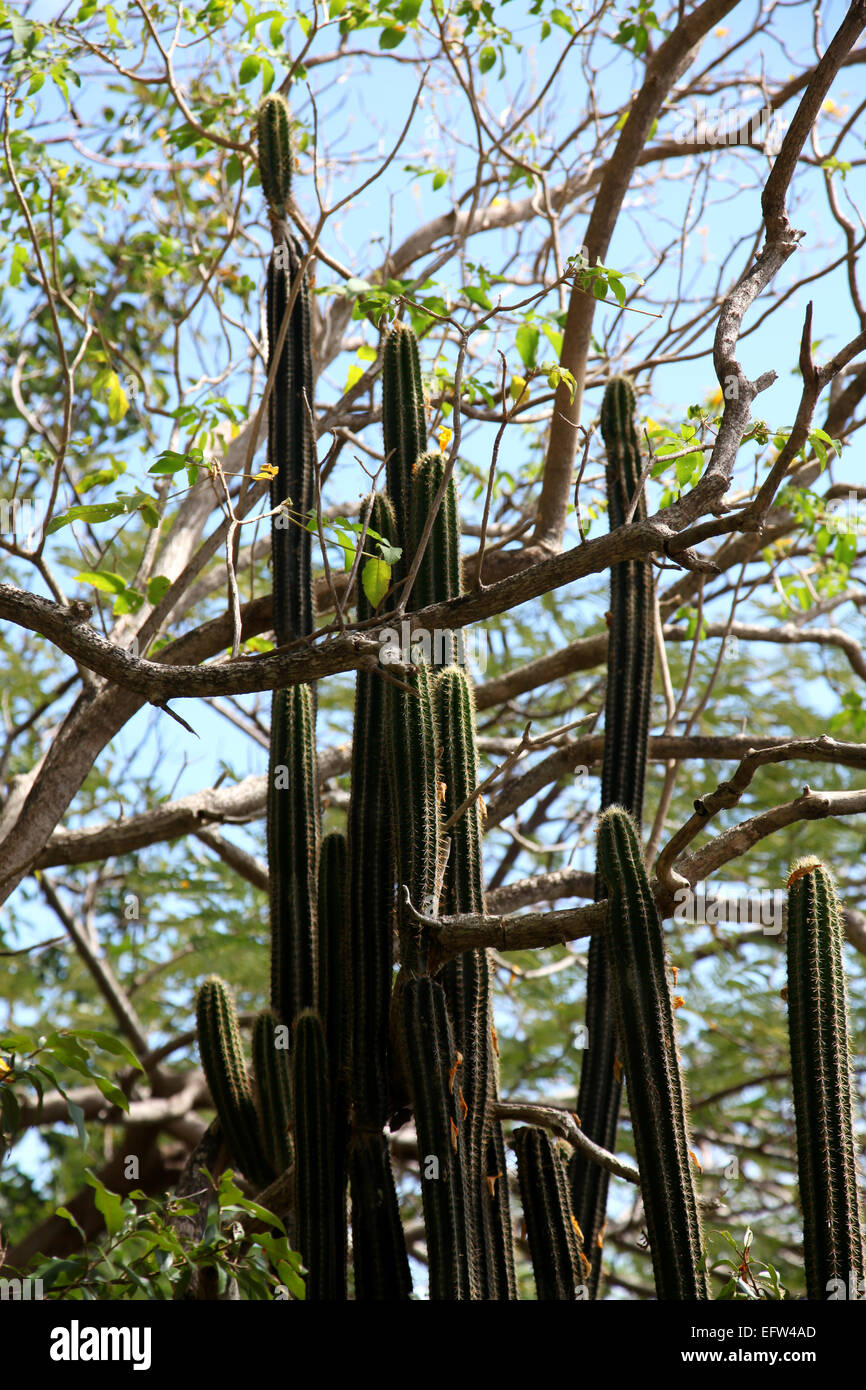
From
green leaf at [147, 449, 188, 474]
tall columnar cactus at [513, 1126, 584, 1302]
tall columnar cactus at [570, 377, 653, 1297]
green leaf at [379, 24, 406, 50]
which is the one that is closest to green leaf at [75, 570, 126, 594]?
green leaf at [147, 449, 188, 474]

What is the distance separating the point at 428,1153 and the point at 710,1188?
16.2ft

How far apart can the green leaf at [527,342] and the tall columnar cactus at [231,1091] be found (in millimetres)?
2285

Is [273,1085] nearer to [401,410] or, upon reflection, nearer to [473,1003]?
[473,1003]

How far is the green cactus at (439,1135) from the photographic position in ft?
10.1

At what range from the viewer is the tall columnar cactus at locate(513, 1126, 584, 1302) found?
3.41 m

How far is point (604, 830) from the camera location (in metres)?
3.14

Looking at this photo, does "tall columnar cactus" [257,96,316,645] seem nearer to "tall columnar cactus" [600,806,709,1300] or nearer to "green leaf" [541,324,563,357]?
"green leaf" [541,324,563,357]

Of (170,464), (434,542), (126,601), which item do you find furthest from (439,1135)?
(126,601)

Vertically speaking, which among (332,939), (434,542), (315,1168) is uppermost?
(434,542)

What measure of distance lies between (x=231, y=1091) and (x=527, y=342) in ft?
8.39

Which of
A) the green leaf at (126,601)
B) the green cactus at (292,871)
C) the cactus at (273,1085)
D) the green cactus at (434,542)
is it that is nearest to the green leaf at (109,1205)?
the cactus at (273,1085)

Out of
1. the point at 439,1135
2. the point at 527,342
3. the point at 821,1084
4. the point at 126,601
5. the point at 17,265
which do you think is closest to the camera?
the point at 821,1084

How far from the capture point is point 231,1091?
4055mm

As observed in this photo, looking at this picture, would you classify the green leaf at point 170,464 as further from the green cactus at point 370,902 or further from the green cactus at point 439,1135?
the green cactus at point 439,1135
